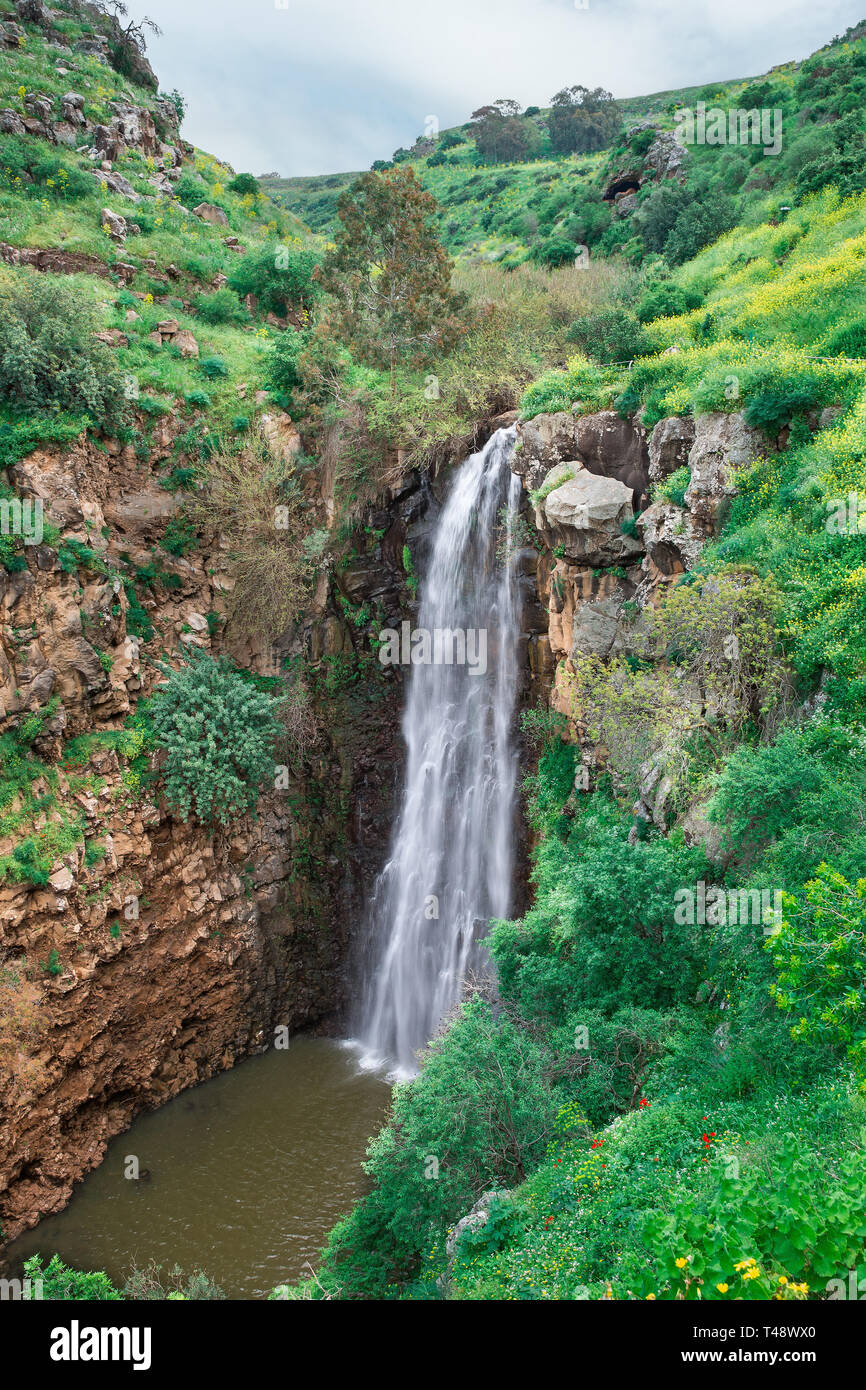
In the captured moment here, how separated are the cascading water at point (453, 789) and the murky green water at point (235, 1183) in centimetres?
195

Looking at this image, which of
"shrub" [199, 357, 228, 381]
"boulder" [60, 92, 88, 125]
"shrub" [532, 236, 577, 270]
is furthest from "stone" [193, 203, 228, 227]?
"shrub" [532, 236, 577, 270]

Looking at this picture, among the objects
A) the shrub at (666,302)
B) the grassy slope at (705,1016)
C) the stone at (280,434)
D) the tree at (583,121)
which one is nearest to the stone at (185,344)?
the stone at (280,434)

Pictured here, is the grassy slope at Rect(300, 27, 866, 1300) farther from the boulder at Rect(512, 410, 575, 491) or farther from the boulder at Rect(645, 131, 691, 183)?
the boulder at Rect(645, 131, 691, 183)

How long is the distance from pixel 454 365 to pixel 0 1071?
1834cm

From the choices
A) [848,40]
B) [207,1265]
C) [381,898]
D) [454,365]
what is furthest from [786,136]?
[207,1265]

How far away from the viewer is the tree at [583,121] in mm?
51312

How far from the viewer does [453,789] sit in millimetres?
16969

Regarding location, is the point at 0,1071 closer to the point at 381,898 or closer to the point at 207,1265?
the point at 207,1265

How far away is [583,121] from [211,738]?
5616 cm

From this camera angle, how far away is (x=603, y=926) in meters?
10.3

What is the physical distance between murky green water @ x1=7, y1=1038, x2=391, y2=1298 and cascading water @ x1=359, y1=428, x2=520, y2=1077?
1954 mm

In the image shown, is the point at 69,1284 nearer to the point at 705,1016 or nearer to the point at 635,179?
the point at 705,1016

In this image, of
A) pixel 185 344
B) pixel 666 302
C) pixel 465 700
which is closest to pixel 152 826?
pixel 465 700

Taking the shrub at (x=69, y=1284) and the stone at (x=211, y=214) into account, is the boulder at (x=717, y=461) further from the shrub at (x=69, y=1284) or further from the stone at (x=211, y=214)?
the stone at (x=211, y=214)
